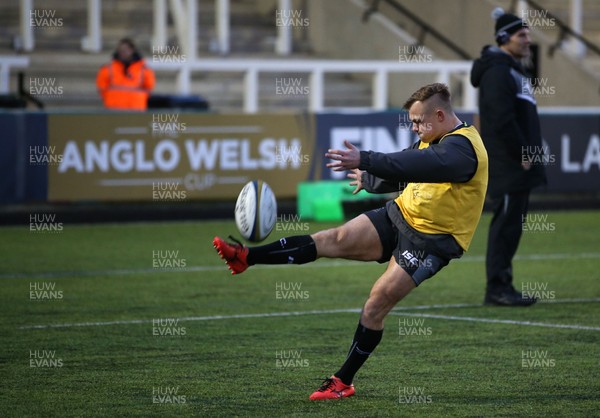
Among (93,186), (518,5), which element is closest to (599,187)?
(518,5)

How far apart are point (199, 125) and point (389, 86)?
8638mm

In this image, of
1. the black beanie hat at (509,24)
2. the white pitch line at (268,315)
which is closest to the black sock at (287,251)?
the white pitch line at (268,315)

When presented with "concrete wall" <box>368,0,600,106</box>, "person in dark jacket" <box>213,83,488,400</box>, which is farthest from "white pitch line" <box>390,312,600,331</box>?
"concrete wall" <box>368,0,600,106</box>

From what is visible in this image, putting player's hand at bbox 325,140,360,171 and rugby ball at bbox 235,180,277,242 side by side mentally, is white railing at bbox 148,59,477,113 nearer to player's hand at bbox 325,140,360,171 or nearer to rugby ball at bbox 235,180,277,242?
rugby ball at bbox 235,180,277,242

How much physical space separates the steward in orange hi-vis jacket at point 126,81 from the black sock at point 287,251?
38.9 feet

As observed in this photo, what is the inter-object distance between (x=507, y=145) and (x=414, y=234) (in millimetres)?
3634

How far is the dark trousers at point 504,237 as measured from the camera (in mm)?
10984

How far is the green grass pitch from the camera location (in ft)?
24.2

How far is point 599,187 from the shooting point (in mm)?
20328

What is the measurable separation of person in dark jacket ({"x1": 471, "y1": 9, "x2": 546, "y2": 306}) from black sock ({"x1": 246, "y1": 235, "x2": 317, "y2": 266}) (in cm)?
383

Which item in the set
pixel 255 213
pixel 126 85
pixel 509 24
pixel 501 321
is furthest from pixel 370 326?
pixel 126 85

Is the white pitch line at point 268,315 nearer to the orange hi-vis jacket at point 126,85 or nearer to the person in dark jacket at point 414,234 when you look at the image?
the person in dark jacket at point 414,234

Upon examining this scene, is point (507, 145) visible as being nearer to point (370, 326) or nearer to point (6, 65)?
point (370, 326)

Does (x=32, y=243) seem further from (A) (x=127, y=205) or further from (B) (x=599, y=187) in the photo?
(B) (x=599, y=187)
